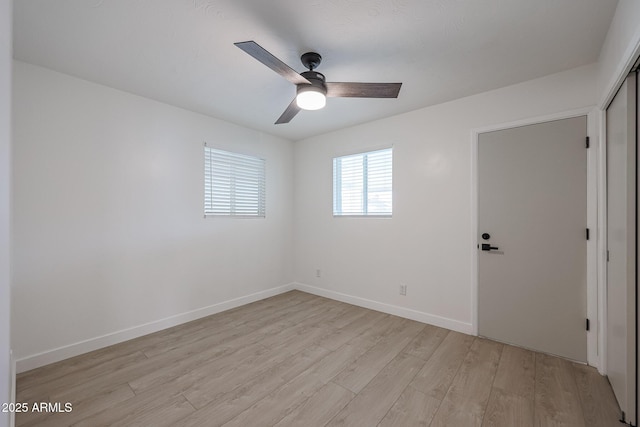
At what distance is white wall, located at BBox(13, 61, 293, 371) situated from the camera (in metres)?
2.31

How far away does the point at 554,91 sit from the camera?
2.48 m

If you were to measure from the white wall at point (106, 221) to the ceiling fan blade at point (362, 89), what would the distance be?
2095mm

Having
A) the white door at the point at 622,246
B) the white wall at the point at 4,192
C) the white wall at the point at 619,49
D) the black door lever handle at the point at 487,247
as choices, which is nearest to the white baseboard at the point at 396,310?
the black door lever handle at the point at 487,247

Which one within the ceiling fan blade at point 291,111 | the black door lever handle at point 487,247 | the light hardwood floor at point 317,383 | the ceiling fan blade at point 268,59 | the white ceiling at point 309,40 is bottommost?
the light hardwood floor at point 317,383

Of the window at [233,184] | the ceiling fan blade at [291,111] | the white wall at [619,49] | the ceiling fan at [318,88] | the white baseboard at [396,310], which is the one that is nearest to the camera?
the white wall at [619,49]

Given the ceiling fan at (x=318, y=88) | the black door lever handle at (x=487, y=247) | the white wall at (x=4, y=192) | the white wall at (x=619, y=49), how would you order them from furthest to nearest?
the black door lever handle at (x=487, y=247) < the ceiling fan at (x=318, y=88) < the white wall at (x=619, y=49) < the white wall at (x=4, y=192)

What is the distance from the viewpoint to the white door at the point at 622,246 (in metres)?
1.67

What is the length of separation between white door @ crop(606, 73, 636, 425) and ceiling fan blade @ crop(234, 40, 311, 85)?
2.14 metres

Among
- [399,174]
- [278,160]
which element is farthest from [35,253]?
[399,174]

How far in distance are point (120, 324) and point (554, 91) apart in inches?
188

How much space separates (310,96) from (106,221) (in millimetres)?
2370

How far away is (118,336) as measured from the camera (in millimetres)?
2754

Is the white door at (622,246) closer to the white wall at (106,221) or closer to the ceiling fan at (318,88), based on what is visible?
the ceiling fan at (318,88)

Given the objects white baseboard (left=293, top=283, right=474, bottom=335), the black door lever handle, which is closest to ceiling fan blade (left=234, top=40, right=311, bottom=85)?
the black door lever handle
